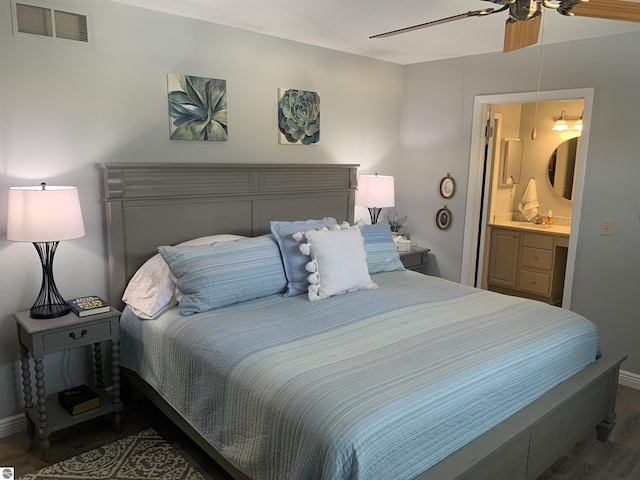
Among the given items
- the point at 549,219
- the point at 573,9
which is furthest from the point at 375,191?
the point at 549,219

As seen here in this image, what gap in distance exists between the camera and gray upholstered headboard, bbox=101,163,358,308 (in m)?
2.90

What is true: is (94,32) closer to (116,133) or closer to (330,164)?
(116,133)

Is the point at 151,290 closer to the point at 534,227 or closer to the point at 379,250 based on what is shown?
the point at 379,250

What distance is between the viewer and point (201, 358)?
219 centimetres

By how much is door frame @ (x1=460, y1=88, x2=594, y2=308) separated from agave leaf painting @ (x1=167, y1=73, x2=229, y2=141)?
209 cm

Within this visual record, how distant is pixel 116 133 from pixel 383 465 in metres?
2.35

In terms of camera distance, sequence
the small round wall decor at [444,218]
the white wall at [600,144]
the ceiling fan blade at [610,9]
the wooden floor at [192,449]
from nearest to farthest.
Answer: the ceiling fan blade at [610,9] < the wooden floor at [192,449] < the white wall at [600,144] < the small round wall decor at [444,218]

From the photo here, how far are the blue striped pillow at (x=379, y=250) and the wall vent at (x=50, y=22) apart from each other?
2.09m

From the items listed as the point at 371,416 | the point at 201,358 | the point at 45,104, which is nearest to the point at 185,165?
the point at 45,104

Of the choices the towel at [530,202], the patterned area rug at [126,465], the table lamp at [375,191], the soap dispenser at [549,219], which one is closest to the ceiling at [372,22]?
the table lamp at [375,191]

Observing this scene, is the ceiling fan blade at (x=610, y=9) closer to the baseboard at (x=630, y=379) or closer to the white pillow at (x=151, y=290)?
the white pillow at (x=151, y=290)

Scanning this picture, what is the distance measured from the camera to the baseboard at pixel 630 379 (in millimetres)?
3418

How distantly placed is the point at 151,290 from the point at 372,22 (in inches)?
82.7

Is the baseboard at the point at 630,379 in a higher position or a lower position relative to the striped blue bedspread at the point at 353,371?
lower
